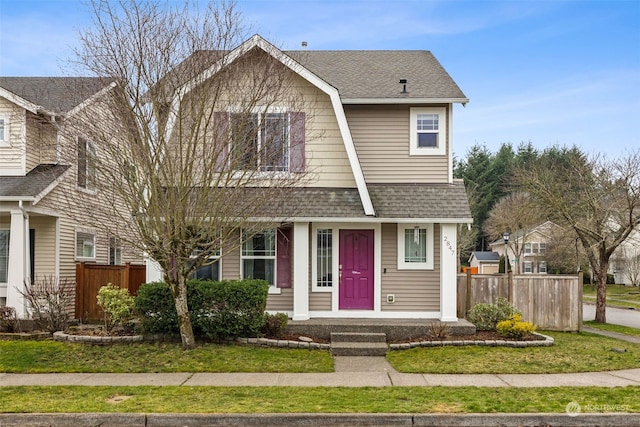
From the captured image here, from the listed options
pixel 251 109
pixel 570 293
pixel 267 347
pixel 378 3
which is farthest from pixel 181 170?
pixel 570 293

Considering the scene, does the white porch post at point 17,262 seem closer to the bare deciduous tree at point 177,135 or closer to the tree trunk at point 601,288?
the bare deciduous tree at point 177,135

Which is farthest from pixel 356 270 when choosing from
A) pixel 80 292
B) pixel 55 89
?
pixel 55 89

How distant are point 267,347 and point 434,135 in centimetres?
714

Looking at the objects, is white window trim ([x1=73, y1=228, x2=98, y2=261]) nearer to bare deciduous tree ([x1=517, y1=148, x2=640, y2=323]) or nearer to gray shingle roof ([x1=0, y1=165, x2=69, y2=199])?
gray shingle roof ([x1=0, y1=165, x2=69, y2=199])

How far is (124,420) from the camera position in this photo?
7.52 metres

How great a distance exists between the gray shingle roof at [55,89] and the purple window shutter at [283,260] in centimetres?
571

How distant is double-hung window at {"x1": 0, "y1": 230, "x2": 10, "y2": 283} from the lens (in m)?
16.1

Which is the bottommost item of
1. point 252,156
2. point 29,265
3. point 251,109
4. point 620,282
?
point 620,282

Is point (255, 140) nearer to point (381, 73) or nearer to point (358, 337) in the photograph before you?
point (358, 337)

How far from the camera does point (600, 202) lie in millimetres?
22188

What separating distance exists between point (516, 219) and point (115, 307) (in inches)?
1499

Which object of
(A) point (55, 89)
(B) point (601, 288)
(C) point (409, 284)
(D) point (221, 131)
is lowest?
(B) point (601, 288)

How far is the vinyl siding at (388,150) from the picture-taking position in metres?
15.6

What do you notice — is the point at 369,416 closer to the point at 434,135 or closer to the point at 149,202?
the point at 149,202
